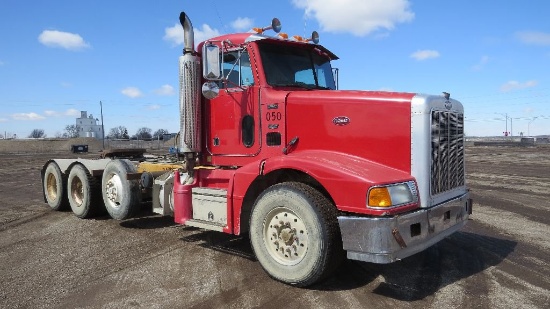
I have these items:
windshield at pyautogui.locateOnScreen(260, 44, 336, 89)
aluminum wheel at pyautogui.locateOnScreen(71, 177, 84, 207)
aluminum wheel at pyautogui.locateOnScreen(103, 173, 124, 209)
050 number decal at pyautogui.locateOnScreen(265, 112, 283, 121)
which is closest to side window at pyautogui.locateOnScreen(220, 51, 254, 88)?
windshield at pyautogui.locateOnScreen(260, 44, 336, 89)

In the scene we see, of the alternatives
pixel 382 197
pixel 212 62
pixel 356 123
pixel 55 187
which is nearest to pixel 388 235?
pixel 382 197

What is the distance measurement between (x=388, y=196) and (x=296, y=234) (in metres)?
1.12

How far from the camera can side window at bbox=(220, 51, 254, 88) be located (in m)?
5.70

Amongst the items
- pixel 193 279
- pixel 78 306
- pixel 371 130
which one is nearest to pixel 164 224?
pixel 193 279

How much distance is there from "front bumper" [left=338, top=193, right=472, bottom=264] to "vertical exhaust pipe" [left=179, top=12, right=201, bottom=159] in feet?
9.46

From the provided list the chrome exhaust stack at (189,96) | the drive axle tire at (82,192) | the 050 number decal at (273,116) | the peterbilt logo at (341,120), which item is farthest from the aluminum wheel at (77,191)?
the peterbilt logo at (341,120)

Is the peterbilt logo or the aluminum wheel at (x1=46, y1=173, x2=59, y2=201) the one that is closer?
the peterbilt logo

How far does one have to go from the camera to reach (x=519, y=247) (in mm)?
6293

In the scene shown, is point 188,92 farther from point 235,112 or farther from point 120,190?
point 120,190

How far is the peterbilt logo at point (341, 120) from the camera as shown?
491 centimetres

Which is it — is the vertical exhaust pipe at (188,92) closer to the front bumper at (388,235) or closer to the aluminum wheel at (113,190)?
the aluminum wheel at (113,190)

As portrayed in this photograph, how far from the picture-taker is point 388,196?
13.6 feet

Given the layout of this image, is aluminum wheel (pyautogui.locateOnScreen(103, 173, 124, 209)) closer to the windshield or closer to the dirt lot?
the dirt lot

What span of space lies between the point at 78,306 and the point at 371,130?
3546 mm
